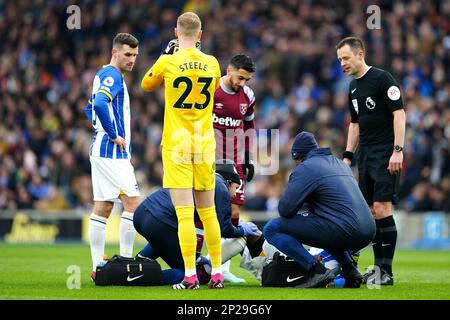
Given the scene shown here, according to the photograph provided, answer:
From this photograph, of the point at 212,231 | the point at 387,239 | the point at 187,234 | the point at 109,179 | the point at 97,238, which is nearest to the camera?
the point at 187,234

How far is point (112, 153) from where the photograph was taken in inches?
386

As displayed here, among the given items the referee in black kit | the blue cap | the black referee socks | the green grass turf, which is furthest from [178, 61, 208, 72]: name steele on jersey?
the black referee socks

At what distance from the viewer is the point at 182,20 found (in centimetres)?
827

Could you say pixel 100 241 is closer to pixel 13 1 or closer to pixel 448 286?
pixel 448 286

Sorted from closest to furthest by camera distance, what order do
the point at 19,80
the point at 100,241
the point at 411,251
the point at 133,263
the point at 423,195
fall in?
the point at 133,263 < the point at 100,241 < the point at 411,251 < the point at 423,195 < the point at 19,80

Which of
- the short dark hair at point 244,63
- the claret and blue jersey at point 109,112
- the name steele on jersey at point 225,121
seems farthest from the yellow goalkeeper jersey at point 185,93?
the name steele on jersey at point 225,121

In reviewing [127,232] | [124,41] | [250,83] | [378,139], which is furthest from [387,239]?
[250,83]

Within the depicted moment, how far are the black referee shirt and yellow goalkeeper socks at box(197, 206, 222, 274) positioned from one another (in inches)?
87.1

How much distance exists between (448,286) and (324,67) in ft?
45.1

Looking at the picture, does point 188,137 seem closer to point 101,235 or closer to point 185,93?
point 185,93

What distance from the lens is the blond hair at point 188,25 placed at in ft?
27.1

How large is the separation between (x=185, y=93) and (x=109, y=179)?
189cm

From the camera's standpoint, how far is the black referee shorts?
950 centimetres

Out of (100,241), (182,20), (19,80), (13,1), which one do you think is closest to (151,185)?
(19,80)
